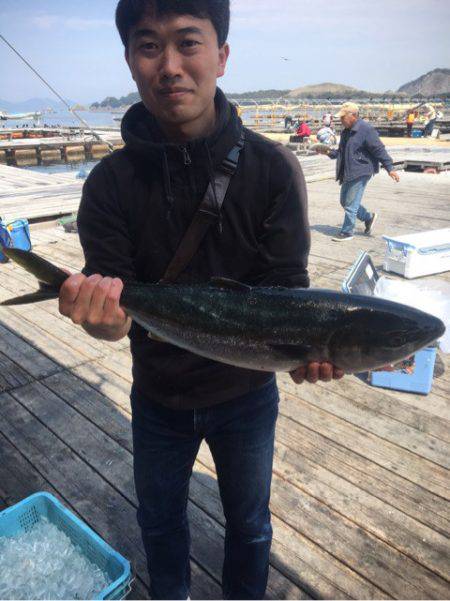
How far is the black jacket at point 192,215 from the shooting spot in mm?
2033

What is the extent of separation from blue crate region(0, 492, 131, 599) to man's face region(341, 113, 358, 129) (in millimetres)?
9530

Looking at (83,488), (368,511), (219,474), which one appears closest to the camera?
(219,474)

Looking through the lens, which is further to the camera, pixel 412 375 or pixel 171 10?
pixel 412 375

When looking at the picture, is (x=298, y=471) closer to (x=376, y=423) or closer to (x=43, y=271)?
(x=376, y=423)

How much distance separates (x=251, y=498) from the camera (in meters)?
2.29

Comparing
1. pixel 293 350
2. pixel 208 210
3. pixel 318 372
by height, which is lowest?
pixel 318 372

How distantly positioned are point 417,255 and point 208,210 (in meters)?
6.57

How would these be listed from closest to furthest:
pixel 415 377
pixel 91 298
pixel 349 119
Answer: pixel 91 298 → pixel 415 377 → pixel 349 119

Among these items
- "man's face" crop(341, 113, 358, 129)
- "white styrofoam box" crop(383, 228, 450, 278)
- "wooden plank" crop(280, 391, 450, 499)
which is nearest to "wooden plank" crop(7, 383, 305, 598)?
"wooden plank" crop(280, 391, 450, 499)

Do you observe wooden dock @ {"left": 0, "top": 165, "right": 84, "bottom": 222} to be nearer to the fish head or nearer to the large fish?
the large fish

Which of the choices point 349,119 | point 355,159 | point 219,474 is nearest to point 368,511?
point 219,474

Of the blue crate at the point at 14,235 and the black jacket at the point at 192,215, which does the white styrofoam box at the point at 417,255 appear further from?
the blue crate at the point at 14,235

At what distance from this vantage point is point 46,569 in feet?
9.05

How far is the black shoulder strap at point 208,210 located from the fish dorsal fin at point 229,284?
184 mm
